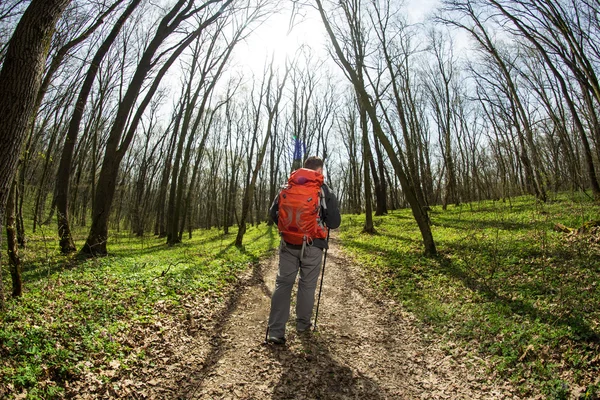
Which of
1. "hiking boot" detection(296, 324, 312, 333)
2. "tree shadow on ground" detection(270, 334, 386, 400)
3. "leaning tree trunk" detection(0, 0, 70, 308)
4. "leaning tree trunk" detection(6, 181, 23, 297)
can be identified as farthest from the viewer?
"hiking boot" detection(296, 324, 312, 333)

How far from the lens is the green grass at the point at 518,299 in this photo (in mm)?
3346

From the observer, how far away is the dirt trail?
3379 mm

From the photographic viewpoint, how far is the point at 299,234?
418 centimetres

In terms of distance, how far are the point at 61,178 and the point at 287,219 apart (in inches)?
344

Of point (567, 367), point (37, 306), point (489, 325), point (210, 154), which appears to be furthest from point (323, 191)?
point (210, 154)

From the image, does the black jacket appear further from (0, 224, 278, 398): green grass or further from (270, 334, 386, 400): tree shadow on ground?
(0, 224, 278, 398): green grass

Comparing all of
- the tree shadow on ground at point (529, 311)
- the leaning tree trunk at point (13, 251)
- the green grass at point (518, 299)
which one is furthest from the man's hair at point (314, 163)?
the leaning tree trunk at point (13, 251)

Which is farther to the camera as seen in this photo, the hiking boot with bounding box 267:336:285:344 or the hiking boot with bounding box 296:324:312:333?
the hiking boot with bounding box 296:324:312:333

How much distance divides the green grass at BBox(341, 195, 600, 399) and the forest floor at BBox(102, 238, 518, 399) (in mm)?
389

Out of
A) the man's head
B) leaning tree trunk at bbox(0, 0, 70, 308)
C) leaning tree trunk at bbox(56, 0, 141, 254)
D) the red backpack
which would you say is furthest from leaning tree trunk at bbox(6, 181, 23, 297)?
leaning tree trunk at bbox(56, 0, 141, 254)

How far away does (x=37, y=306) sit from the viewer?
400cm

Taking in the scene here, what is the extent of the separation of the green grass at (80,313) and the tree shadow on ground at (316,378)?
1.80m

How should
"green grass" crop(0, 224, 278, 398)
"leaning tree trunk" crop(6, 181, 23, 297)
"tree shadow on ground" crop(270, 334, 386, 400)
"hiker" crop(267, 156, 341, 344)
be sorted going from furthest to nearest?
"hiker" crop(267, 156, 341, 344)
"leaning tree trunk" crop(6, 181, 23, 297)
"tree shadow on ground" crop(270, 334, 386, 400)
"green grass" crop(0, 224, 278, 398)

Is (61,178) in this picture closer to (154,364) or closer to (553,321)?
(154,364)
